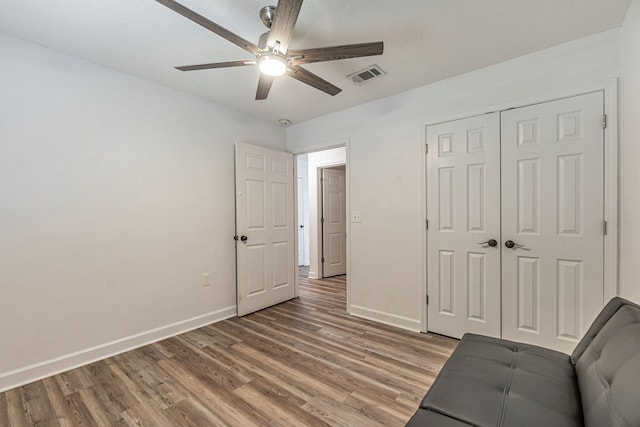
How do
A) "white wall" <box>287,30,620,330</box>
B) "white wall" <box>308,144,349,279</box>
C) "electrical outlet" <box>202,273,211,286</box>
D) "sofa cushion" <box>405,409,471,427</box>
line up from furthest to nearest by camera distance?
"white wall" <box>308,144,349,279</box>
"electrical outlet" <box>202,273,211,286</box>
"white wall" <box>287,30,620,330</box>
"sofa cushion" <box>405,409,471,427</box>

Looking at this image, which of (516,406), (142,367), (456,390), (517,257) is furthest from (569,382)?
(142,367)

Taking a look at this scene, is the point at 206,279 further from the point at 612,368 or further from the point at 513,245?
the point at 612,368

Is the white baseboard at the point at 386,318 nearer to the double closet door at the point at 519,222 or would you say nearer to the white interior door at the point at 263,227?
the double closet door at the point at 519,222

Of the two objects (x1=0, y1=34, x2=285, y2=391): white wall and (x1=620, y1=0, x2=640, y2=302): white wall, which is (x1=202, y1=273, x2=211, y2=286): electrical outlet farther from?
(x1=620, y1=0, x2=640, y2=302): white wall

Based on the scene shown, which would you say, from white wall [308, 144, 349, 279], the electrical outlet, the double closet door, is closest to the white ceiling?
the double closet door

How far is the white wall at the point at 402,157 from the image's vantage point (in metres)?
2.27

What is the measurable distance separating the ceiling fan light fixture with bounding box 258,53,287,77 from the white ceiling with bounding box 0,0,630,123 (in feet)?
1.02

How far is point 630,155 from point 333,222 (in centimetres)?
397

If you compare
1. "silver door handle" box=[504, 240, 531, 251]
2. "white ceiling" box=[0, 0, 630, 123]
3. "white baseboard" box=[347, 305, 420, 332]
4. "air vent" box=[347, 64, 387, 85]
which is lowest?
"white baseboard" box=[347, 305, 420, 332]

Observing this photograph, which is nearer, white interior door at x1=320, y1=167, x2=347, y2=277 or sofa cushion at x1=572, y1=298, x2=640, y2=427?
sofa cushion at x1=572, y1=298, x2=640, y2=427

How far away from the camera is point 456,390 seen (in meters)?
1.20

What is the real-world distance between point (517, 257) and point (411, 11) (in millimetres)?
2022

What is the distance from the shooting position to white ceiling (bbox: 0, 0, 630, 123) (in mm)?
1742

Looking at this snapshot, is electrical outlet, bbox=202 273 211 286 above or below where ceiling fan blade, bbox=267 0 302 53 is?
below
